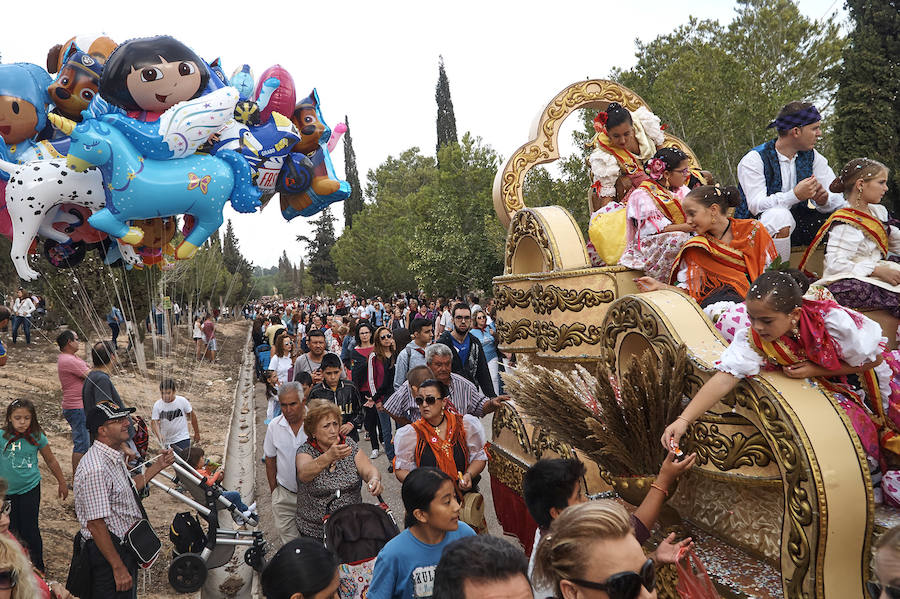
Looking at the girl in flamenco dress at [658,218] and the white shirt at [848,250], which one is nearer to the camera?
the white shirt at [848,250]

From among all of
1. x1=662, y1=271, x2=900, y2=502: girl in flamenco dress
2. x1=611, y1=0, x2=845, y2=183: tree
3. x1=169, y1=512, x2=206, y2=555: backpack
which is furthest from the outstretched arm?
x1=611, y1=0, x2=845, y2=183: tree

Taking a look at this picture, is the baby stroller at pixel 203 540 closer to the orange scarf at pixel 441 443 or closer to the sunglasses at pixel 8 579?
the orange scarf at pixel 441 443

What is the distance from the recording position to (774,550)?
2.43 meters

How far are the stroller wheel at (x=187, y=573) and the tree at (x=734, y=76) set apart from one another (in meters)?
16.8

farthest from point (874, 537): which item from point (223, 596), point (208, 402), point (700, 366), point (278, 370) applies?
point (208, 402)

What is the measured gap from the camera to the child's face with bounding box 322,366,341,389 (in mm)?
6301

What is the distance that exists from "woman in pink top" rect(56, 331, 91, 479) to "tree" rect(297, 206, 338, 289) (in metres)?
59.8

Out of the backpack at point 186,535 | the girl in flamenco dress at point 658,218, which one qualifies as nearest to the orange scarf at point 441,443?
the girl in flamenco dress at point 658,218

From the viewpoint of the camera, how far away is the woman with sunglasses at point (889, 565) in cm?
155

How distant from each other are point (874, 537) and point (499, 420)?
285cm

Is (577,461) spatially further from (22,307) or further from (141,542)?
(22,307)

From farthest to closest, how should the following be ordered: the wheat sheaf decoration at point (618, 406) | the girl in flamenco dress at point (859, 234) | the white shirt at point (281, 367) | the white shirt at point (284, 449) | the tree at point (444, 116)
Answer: the tree at point (444, 116)
the white shirt at point (281, 367)
the white shirt at point (284, 449)
the girl in flamenco dress at point (859, 234)
the wheat sheaf decoration at point (618, 406)

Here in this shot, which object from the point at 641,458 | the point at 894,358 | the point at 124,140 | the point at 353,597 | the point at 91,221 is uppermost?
the point at 124,140

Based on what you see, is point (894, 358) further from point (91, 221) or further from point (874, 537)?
point (91, 221)
